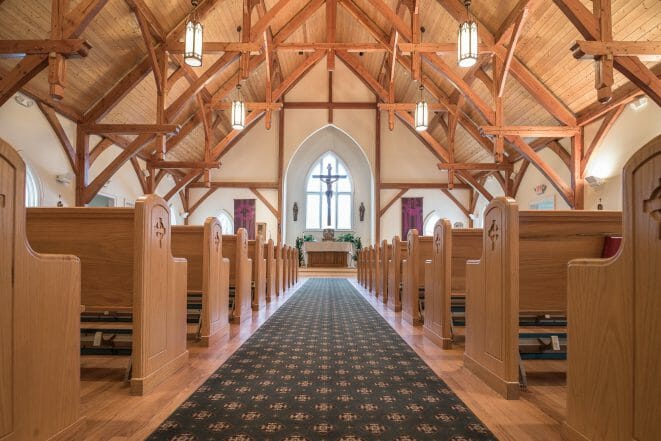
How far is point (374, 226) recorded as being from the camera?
45.8ft

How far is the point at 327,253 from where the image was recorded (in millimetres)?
13336

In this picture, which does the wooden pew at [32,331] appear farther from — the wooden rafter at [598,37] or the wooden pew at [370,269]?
the wooden pew at [370,269]

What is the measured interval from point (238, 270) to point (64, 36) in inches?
130

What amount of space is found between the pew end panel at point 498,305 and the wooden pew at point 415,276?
4.78 ft

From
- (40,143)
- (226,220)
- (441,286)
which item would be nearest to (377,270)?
(441,286)

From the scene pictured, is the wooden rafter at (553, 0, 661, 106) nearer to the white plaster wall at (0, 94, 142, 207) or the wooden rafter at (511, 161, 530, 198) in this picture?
the wooden rafter at (511, 161, 530, 198)

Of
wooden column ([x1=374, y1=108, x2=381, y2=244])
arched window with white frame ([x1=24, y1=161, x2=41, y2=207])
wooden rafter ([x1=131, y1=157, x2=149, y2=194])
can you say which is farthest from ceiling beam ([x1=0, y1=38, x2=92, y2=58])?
wooden column ([x1=374, y1=108, x2=381, y2=244])

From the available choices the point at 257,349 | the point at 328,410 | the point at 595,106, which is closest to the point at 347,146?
the point at 595,106

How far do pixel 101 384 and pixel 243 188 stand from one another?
480 inches

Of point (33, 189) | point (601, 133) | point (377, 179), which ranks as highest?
point (377, 179)

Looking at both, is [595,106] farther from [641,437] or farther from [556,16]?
[641,437]

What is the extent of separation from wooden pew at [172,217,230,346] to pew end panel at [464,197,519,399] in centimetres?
168

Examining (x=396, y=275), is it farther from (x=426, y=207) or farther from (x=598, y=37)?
(x=426, y=207)

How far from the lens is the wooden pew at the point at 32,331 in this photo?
1.13m
